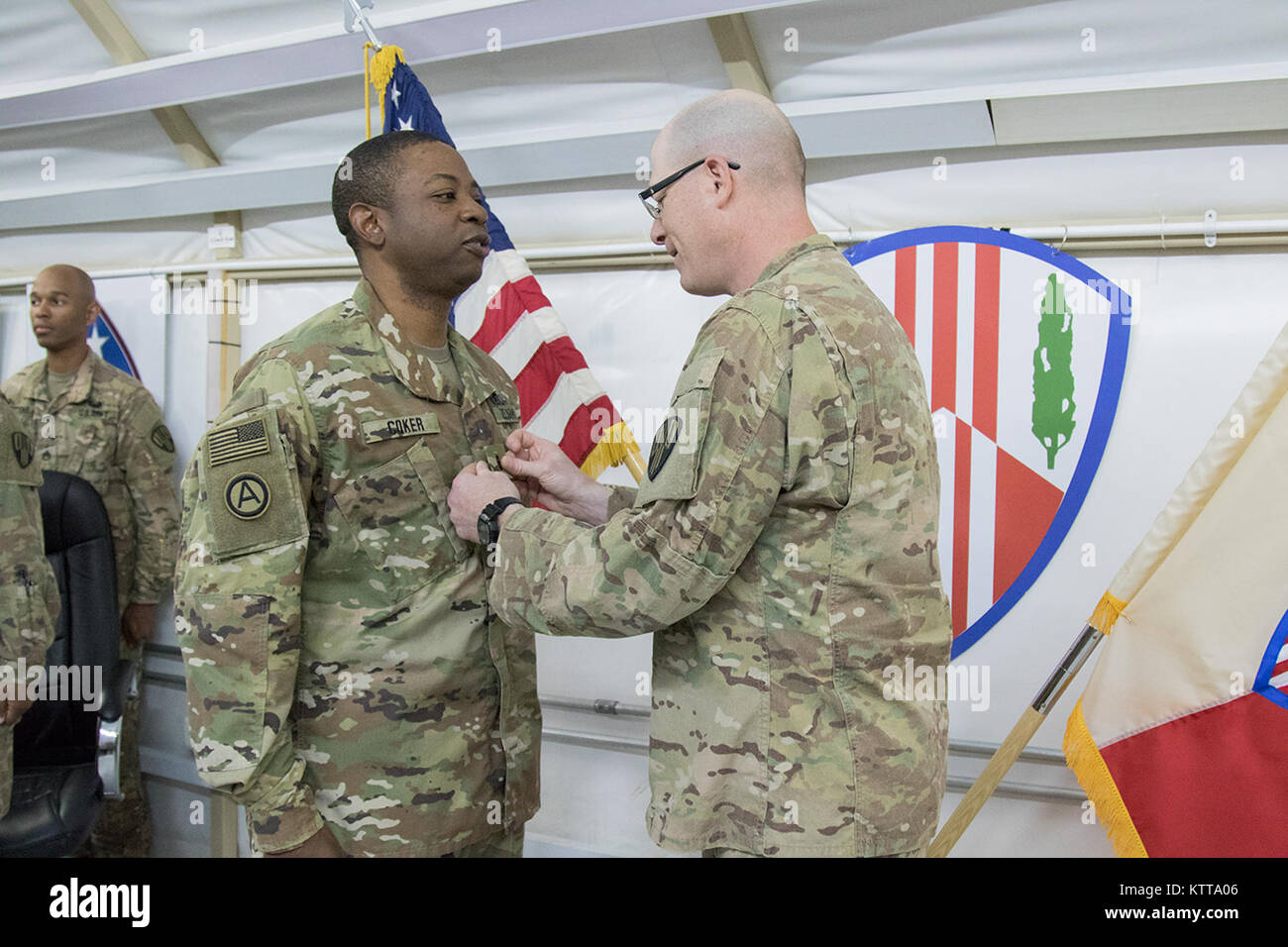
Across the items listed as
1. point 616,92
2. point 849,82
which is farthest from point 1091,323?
point 616,92

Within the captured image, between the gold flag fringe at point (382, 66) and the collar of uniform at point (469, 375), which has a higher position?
the gold flag fringe at point (382, 66)

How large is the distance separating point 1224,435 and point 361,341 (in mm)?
1512

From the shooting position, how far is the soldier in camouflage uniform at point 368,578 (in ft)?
4.38

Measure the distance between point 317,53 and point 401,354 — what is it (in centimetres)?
120

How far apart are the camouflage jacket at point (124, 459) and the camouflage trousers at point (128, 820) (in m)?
0.31

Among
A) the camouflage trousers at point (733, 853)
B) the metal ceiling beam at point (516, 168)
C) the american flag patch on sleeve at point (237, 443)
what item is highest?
the metal ceiling beam at point (516, 168)

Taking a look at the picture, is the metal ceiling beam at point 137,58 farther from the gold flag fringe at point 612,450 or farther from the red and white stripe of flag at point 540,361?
the gold flag fringe at point 612,450

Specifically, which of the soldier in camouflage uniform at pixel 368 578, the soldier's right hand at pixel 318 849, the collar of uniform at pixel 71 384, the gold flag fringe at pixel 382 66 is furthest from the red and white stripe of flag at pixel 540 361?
the collar of uniform at pixel 71 384

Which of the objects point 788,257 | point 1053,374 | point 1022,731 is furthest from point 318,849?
point 1053,374

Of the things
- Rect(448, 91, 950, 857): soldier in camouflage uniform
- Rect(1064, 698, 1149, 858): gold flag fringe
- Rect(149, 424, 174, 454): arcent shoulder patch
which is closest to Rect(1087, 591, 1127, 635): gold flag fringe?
Rect(1064, 698, 1149, 858): gold flag fringe

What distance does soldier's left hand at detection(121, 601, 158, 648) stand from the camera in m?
3.10

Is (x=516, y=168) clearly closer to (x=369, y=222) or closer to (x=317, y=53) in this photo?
(x=317, y=53)

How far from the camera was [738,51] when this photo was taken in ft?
6.93

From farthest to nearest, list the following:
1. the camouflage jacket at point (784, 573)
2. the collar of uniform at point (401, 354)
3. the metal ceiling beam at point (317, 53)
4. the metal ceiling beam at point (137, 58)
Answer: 1. the metal ceiling beam at point (137, 58)
2. the metal ceiling beam at point (317, 53)
3. the collar of uniform at point (401, 354)
4. the camouflage jacket at point (784, 573)
